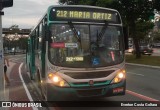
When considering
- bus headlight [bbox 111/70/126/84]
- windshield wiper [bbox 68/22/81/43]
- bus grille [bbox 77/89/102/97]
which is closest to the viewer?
bus grille [bbox 77/89/102/97]

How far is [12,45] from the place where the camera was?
447 feet

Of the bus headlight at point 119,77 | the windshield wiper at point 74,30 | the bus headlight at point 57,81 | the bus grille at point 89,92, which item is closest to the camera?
the bus headlight at point 57,81

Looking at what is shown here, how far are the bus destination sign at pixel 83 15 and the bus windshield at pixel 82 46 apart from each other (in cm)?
21

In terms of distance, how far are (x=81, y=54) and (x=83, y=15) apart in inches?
48.6

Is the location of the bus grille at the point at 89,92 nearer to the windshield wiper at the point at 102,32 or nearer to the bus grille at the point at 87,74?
the bus grille at the point at 87,74

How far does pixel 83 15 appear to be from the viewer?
36.1 feet

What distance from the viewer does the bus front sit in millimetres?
10328

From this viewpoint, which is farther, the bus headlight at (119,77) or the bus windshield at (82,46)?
the bus headlight at (119,77)

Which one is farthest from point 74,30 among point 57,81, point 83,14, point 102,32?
point 57,81

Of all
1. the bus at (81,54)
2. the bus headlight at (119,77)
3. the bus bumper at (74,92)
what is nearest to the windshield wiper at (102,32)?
the bus at (81,54)

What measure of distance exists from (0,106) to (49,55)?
205 centimetres

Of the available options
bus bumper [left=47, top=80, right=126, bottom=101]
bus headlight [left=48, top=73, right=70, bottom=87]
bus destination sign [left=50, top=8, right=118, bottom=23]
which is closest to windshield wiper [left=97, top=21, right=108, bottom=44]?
bus destination sign [left=50, top=8, right=118, bottom=23]

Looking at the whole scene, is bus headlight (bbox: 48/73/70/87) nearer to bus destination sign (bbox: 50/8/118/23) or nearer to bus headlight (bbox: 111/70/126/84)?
bus headlight (bbox: 111/70/126/84)

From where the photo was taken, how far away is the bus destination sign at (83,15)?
10797 mm
